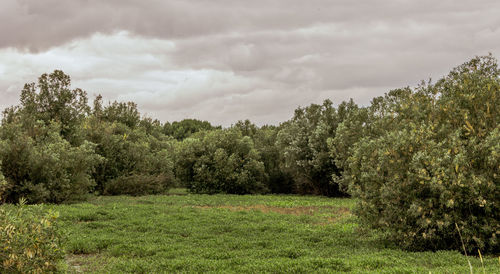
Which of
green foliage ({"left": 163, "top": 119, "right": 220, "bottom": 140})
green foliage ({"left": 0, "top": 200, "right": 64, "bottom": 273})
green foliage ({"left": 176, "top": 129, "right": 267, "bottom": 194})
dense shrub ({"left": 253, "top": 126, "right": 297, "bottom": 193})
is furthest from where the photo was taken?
green foliage ({"left": 163, "top": 119, "right": 220, "bottom": 140})

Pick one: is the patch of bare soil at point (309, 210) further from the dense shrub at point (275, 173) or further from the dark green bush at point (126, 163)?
the dense shrub at point (275, 173)

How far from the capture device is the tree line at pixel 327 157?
47.2ft

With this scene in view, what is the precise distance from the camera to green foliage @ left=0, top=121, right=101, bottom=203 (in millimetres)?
27859

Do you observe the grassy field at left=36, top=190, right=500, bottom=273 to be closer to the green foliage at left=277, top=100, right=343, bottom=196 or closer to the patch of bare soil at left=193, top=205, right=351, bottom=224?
the patch of bare soil at left=193, top=205, right=351, bottom=224

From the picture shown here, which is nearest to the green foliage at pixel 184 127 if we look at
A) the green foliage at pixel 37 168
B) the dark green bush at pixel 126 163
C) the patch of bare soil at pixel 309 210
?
the dark green bush at pixel 126 163

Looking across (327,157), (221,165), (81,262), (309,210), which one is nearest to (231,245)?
(81,262)

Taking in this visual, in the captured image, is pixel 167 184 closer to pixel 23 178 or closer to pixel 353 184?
pixel 23 178

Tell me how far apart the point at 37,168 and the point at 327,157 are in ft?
80.3

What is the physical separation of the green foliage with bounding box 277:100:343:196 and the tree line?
12 centimetres

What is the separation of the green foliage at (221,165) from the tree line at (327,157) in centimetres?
12

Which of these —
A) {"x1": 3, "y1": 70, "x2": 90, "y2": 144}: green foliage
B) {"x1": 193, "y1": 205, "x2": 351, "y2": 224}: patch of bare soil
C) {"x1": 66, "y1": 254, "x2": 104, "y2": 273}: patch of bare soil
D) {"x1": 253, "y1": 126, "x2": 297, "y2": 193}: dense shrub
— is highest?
{"x1": 3, "y1": 70, "x2": 90, "y2": 144}: green foliage

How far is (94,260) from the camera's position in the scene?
14.6m

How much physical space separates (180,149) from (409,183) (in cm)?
3407

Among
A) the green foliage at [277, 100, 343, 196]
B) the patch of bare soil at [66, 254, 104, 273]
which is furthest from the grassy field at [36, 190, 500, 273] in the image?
the green foliage at [277, 100, 343, 196]
